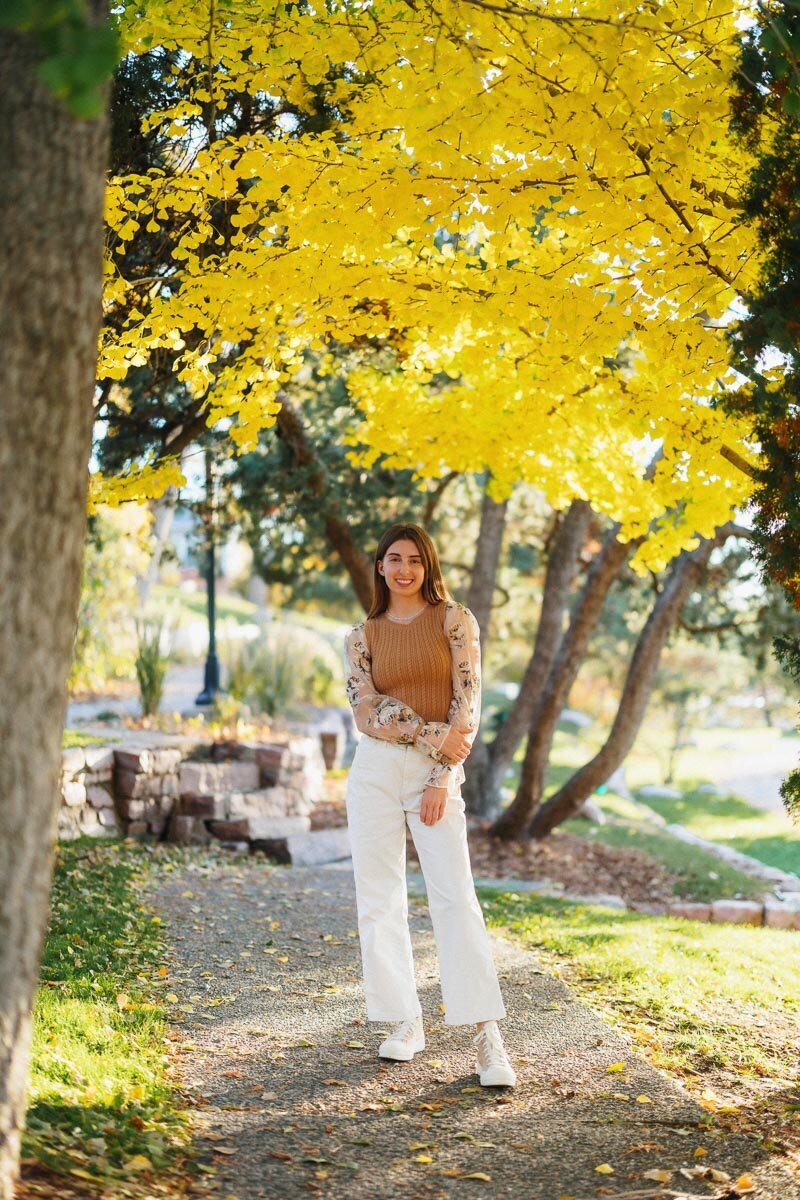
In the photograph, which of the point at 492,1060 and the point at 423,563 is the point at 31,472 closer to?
the point at 423,563

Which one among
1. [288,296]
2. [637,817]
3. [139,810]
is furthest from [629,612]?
[288,296]

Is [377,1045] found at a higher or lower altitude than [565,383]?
lower

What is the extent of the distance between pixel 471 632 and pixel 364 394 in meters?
3.24

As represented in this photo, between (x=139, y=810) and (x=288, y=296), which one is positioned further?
(x=139, y=810)

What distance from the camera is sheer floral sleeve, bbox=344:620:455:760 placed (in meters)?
4.03

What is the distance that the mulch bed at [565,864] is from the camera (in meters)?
10.3

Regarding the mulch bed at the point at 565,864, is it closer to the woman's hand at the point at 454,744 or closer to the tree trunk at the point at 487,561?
the tree trunk at the point at 487,561

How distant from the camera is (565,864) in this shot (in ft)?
35.4

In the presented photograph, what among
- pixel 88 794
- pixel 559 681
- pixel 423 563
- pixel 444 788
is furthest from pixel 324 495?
pixel 444 788

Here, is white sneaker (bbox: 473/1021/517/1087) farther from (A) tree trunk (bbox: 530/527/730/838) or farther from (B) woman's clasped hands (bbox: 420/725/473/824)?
(A) tree trunk (bbox: 530/527/730/838)

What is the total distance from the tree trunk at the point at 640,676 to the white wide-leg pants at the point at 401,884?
6.51 m

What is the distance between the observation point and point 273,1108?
3711mm

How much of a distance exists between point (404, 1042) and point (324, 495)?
5.95 meters

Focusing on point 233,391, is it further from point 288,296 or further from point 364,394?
point 364,394
